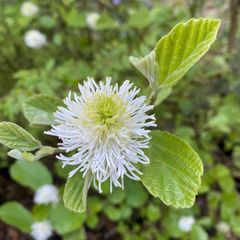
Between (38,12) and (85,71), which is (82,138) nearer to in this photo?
(85,71)

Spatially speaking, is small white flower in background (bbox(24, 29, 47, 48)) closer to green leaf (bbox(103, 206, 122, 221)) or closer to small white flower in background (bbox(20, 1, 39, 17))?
small white flower in background (bbox(20, 1, 39, 17))

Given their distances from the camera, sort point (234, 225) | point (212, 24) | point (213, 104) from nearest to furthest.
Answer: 1. point (212, 24)
2. point (234, 225)
3. point (213, 104)

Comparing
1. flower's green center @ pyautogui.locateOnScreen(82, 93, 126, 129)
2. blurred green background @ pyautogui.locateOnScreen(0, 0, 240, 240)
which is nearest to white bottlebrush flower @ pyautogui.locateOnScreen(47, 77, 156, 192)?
flower's green center @ pyautogui.locateOnScreen(82, 93, 126, 129)

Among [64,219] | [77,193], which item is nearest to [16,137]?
[77,193]

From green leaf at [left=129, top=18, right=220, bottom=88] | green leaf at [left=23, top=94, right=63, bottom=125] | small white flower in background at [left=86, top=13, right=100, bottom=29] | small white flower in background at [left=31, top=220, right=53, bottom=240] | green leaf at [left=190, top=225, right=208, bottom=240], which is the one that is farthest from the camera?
small white flower in background at [left=86, top=13, right=100, bottom=29]

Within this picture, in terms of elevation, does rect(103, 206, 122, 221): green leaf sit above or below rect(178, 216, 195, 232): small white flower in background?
above

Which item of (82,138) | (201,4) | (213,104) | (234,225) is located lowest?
(234,225)

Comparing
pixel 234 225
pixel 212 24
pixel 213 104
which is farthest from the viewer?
pixel 213 104

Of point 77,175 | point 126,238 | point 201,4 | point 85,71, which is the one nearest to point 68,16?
point 85,71
